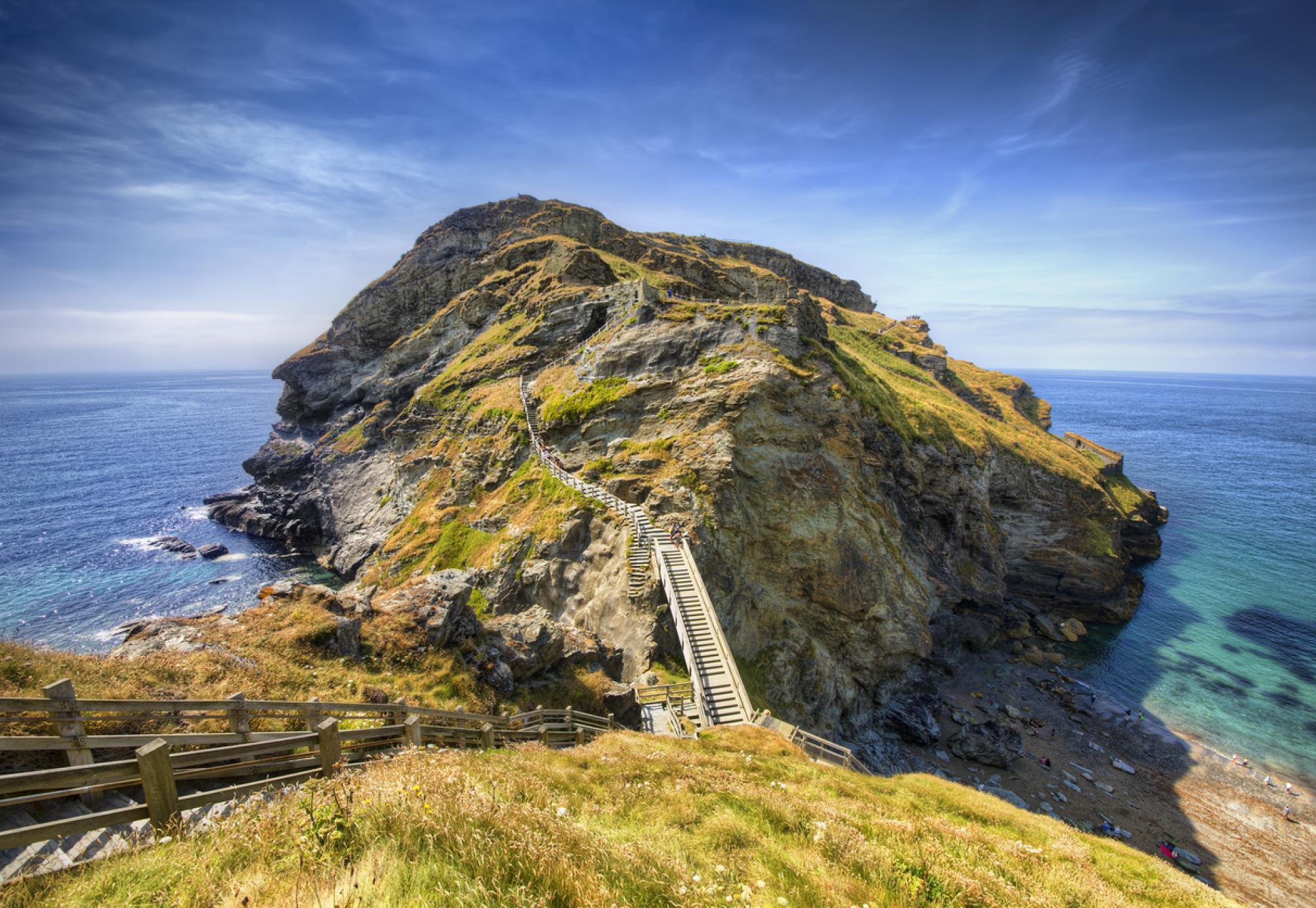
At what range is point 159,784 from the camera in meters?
5.74

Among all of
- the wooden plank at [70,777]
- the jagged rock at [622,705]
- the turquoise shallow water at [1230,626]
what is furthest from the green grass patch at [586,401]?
the turquoise shallow water at [1230,626]

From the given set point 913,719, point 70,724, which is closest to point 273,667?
point 70,724

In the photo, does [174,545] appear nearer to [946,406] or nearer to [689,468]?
[689,468]

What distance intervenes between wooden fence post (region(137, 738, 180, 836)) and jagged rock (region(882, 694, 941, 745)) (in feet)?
125

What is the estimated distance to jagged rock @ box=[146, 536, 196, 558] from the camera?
187 feet

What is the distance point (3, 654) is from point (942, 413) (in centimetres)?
6443

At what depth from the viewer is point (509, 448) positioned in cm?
4106

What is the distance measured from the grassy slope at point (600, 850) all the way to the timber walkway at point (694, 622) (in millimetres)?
7416

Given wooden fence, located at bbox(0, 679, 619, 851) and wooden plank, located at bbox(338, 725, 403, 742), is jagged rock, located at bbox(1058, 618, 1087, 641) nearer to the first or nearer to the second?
wooden fence, located at bbox(0, 679, 619, 851)

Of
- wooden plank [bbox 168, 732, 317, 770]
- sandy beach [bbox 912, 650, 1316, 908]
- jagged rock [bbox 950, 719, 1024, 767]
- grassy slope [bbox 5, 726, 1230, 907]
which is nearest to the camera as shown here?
grassy slope [bbox 5, 726, 1230, 907]

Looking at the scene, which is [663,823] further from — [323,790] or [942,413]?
[942,413]

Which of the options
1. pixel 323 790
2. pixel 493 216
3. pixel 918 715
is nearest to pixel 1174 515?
pixel 918 715

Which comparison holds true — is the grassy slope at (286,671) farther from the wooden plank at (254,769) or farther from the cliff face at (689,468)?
the cliff face at (689,468)

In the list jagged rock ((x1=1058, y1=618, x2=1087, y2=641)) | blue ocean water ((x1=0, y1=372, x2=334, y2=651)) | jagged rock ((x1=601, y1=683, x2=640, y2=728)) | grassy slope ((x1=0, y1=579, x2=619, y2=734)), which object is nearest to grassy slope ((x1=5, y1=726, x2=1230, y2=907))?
grassy slope ((x1=0, y1=579, x2=619, y2=734))
